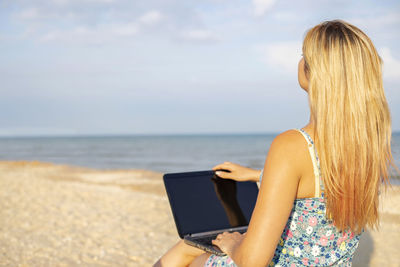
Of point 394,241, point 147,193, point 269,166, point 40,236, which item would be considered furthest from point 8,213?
point 269,166

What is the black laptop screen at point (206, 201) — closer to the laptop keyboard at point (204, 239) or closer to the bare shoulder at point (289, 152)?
the laptop keyboard at point (204, 239)

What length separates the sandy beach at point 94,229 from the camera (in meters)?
4.64

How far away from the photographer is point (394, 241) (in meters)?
5.42

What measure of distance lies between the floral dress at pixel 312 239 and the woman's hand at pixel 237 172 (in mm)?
549

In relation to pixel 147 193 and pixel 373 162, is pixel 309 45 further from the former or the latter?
pixel 147 193

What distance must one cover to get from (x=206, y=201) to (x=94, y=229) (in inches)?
159

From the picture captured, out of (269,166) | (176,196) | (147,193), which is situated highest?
(269,166)

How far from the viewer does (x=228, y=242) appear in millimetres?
1714

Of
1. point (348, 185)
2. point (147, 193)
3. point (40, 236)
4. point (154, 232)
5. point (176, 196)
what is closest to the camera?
point (348, 185)

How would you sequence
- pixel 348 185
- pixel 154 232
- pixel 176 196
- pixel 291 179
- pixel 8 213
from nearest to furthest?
pixel 291 179 → pixel 348 185 → pixel 176 196 → pixel 154 232 → pixel 8 213

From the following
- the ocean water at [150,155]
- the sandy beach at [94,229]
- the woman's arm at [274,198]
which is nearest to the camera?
the woman's arm at [274,198]

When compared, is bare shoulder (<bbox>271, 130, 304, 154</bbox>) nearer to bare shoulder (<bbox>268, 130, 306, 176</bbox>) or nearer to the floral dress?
bare shoulder (<bbox>268, 130, 306, 176</bbox>)

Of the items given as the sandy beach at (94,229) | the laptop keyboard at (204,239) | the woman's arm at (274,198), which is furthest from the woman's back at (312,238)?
the sandy beach at (94,229)

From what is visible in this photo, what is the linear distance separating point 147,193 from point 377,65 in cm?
820
